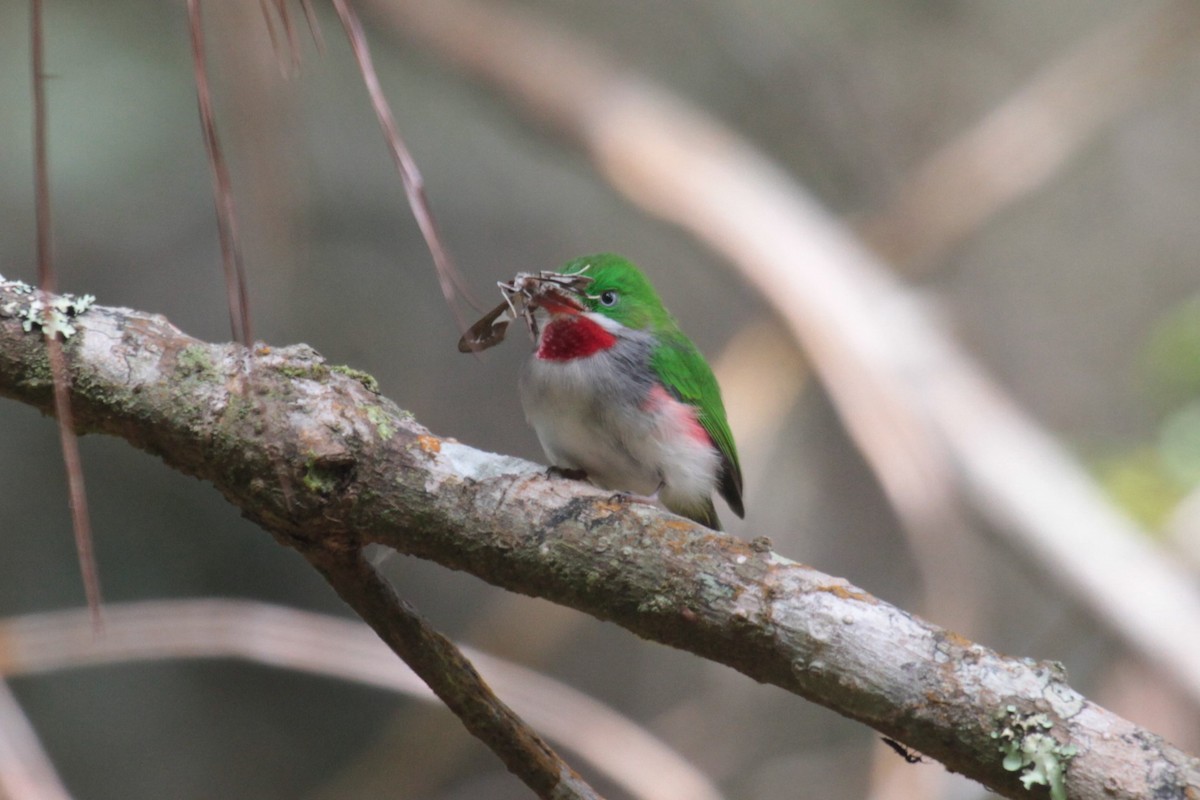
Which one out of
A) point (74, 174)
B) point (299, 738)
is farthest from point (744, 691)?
point (74, 174)

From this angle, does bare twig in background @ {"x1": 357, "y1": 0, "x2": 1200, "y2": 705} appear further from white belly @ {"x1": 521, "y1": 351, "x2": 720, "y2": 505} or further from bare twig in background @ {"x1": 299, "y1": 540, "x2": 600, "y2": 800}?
bare twig in background @ {"x1": 299, "y1": 540, "x2": 600, "y2": 800}

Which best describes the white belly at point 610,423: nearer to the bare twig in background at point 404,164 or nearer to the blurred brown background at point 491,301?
the bare twig in background at point 404,164

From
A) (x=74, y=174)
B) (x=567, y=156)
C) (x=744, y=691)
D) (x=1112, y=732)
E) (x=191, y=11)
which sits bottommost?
(x=191, y=11)

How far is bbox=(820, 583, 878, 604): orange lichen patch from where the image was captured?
1861 millimetres

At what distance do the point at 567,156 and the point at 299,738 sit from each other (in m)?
3.56

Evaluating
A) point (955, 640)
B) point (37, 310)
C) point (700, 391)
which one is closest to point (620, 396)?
point (700, 391)

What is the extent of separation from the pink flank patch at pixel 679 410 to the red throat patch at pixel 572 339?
0.22 meters

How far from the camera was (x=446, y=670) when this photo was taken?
6.31ft

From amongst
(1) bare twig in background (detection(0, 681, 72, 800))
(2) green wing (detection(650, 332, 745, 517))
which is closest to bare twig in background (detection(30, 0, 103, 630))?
(1) bare twig in background (detection(0, 681, 72, 800))

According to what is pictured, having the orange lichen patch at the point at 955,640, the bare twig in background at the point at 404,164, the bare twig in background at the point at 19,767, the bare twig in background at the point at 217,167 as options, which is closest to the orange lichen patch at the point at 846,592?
the orange lichen patch at the point at 955,640

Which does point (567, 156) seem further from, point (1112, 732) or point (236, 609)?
point (1112, 732)

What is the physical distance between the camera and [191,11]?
1429 millimetres

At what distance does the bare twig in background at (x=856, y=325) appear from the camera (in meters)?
4.44

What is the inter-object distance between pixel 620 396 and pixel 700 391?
15.1 inches
